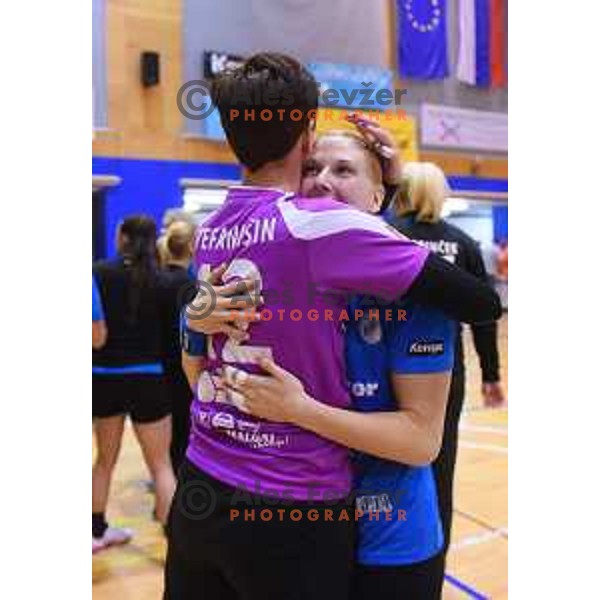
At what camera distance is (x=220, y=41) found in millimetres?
9953

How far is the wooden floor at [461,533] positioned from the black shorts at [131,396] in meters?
0.59

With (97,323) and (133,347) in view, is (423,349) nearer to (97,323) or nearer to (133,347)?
(97,323)

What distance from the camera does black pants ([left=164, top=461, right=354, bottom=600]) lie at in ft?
3.67

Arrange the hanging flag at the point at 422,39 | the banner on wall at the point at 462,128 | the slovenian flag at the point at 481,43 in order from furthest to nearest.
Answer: the banner on wall at the point at 462,128 < the slovenian flag at the point at 481,43 < the hanging flag at the point at 422,39

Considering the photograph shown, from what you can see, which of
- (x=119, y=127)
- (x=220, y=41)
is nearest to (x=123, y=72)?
(x=119, y=127)

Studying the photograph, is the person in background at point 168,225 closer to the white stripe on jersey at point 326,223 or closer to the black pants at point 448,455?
the black pants at point 448,455

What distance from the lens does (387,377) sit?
1208mm

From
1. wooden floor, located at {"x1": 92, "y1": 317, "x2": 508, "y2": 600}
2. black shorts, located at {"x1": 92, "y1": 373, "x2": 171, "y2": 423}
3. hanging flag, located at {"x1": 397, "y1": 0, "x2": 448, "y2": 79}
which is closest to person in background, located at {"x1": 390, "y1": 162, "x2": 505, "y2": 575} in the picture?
wooden floor, located at {"x1": 92, "y1": 317, "x2": 508, "y2": 600}

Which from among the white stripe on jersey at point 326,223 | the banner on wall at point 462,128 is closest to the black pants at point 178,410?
the white stripe on jersey at point 326,223

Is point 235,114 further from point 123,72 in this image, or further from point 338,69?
point 338,69

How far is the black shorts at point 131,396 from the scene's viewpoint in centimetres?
337

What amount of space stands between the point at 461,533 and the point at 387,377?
8.40 ft

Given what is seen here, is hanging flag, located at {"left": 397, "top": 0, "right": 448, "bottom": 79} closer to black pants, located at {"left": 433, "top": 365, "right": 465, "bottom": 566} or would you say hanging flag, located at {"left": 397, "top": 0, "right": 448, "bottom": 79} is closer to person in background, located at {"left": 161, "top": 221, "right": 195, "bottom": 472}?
person in background, located at {"left": 161, "top": 221, "right": 195, "bottom": 472}

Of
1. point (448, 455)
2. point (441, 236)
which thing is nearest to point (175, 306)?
point (441, 236)
